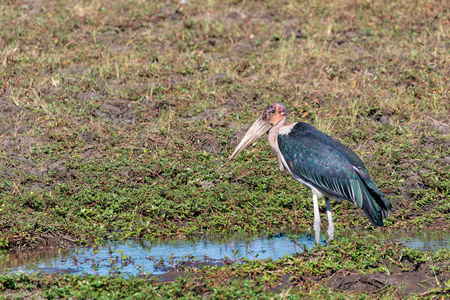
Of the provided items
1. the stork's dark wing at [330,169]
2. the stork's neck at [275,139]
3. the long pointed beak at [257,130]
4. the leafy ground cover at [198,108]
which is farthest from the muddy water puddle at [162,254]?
the long pointed beak at [257,130]

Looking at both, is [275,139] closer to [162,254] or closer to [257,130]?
[257,130]

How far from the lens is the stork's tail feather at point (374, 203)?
610cm

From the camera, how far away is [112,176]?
7.70 meters

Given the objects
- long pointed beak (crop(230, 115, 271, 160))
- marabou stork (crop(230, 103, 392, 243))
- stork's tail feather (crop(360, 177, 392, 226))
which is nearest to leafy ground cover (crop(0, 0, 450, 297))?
long pointed beak (crop(230, 115, 271, 160))

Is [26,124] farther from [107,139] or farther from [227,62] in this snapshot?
[227,62]

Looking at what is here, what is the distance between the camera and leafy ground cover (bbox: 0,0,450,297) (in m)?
7.14

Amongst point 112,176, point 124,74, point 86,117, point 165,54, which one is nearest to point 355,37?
point 165,54

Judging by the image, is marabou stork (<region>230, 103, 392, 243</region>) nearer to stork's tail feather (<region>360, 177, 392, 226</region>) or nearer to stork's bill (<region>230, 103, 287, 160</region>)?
stork's tail feather (<region>360, 177, 392, 226</region>)

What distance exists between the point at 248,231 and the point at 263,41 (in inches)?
231

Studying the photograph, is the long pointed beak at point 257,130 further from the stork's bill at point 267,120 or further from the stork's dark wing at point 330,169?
the stork's dark wing at point 330,169

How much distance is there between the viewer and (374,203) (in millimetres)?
6168

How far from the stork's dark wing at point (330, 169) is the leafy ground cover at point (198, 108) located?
0.81 metres

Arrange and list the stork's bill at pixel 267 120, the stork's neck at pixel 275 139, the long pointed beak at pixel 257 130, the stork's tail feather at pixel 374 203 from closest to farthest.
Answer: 1. the stork's tail feather at pixel 374 203
2. the stork's neck at pixel 275 139
3. the stork's bill at pixel 267 120
4. the long pointed beak at pixel 257 130

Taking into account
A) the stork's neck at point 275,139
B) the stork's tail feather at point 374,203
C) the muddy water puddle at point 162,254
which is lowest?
the muddy water puddle at point 162,254
